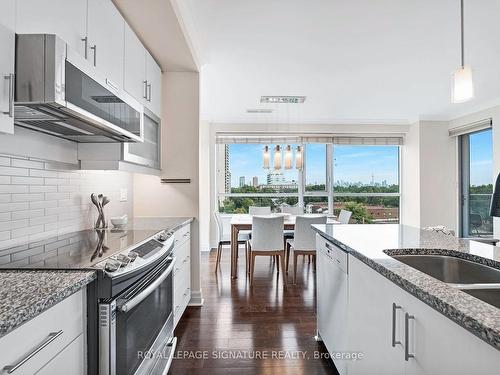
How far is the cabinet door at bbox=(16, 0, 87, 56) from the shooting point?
3.83 ft

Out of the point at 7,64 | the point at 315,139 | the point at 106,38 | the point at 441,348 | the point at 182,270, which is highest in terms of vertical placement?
the point at 315,139

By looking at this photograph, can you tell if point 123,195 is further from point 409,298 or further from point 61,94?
point 409,298

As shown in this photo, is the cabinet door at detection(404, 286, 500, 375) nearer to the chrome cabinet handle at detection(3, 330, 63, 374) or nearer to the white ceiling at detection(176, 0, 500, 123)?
the chrome cabinet handle at detection(3, 330, 63, 374)

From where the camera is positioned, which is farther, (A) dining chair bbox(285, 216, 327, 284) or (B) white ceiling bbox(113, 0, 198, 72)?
(A) dining chair bbox(285, 216, 327, 284)

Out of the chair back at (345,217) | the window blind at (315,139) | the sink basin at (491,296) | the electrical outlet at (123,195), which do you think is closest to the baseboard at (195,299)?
the electrical outlet at (123,195)

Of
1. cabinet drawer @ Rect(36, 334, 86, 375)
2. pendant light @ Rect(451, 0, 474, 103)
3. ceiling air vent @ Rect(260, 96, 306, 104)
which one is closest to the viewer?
cabinet drawer @ Rect(36, 334, 86, 375)

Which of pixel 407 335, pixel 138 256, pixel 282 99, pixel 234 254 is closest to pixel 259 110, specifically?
pixel 282 99

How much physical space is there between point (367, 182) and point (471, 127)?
6.43 ft

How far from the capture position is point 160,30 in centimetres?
234

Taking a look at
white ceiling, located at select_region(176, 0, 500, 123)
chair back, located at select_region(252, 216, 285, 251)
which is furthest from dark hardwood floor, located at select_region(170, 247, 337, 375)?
white ceiling, located at select_region(176, 0, 500, 123)

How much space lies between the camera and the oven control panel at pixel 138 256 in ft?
3.76

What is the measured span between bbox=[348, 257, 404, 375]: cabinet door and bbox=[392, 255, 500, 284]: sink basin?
0.25 m

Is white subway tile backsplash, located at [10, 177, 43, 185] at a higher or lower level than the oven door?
higher

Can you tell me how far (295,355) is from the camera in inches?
82.0
